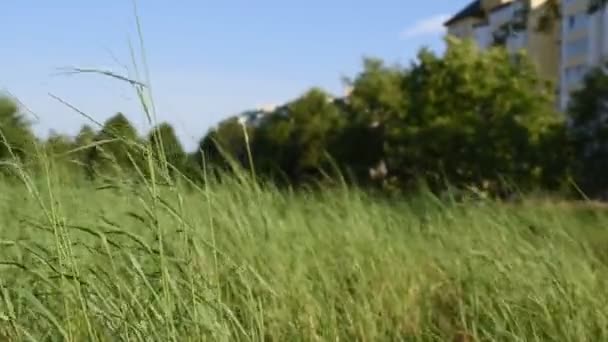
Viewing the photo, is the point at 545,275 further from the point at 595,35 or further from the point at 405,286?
the point at 595,35

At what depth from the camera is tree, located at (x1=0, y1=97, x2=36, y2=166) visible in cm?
304

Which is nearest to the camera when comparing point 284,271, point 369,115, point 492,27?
point 284,271

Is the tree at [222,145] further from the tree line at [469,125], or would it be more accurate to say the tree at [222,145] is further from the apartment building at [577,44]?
the apartment building at [577,44]

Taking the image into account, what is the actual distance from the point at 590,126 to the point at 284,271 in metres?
29.1

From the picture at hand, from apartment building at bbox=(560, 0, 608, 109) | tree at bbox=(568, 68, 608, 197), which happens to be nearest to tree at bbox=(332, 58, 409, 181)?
tree at bbox=(568, 68, 608, 197)

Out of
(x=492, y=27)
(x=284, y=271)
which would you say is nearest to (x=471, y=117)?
(x=492, y=27)

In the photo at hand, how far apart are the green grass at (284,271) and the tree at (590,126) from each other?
2427 centimetres

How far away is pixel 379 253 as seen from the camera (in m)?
5.45

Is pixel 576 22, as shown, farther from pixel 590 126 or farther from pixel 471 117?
pixel 590 126

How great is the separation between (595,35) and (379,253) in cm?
5745

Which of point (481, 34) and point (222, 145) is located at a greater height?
point (222, 145)

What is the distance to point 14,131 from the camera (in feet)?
11.7

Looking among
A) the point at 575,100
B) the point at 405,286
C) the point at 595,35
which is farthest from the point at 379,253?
the point at 595,35

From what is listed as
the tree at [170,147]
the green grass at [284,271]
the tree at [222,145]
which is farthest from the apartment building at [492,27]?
the tree at [170,147]
